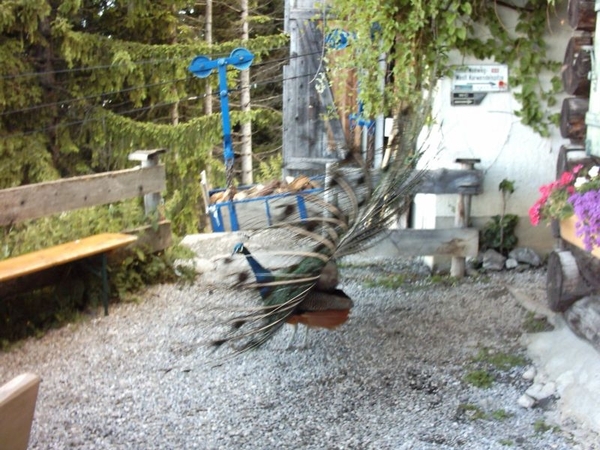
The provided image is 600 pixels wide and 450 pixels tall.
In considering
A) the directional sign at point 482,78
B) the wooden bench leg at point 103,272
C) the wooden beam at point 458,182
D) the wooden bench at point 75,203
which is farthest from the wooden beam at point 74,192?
the directional sign at point 482,78

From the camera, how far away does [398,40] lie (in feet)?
24.2

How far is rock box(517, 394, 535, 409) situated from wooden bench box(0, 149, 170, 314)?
3.49m

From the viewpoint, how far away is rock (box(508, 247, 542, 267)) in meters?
7.25

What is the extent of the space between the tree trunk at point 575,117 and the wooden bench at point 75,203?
3774 millimetres

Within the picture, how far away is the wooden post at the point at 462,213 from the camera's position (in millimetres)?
7047

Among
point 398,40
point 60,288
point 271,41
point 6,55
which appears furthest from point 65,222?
point 271,41

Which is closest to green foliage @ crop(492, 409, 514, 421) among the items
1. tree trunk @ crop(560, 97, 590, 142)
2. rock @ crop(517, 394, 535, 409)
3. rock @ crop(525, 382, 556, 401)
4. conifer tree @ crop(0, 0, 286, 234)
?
rock @ crop(517, 394, 535, 409)

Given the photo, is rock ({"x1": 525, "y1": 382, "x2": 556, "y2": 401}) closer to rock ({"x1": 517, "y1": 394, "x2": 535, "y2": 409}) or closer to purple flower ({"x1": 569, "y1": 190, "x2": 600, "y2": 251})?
rock ({"x1": 517, "y1": 394, "x2": 535, "y2": 409})

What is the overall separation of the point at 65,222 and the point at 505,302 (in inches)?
160

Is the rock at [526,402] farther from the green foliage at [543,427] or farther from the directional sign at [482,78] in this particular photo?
the directional sign at [482,78]

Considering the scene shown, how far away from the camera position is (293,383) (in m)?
4.83

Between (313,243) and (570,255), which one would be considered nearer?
(313,243)

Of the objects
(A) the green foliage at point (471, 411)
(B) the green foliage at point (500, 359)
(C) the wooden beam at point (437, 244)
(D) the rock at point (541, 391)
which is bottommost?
(A) the green foliage at point (471, 411)

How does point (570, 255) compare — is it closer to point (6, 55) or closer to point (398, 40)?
point (398, 40)
